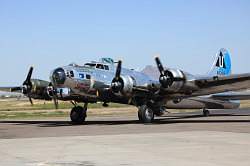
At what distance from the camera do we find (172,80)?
2656 centimetres

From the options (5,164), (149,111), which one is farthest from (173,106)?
(5,164)

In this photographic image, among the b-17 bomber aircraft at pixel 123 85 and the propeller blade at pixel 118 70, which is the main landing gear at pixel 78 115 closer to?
the b-17 bomber aircraft at pixel 123 85

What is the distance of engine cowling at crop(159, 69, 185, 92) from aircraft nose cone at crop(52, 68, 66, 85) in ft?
18.7

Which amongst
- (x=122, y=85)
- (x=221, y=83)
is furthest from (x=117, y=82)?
(x=221, y=83)

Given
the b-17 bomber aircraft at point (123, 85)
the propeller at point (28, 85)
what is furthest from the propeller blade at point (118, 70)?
the propeller at point (28, 85)

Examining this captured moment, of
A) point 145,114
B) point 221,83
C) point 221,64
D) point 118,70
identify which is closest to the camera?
point 118,70

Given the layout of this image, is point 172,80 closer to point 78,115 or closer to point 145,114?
point 145,114

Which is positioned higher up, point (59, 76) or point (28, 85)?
point (59, 76)

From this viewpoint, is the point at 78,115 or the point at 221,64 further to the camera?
the point at 221,64

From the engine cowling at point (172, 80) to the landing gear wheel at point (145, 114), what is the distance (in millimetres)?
2185

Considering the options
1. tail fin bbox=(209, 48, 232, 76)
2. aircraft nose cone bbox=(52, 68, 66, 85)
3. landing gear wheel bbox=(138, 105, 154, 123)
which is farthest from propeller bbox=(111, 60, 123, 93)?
tail fin bbox=(209, 48, 232, 76)

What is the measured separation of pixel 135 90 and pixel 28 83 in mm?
7205

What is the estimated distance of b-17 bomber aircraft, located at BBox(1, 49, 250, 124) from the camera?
87.7ft

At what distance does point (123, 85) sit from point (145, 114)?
8.65 feet
